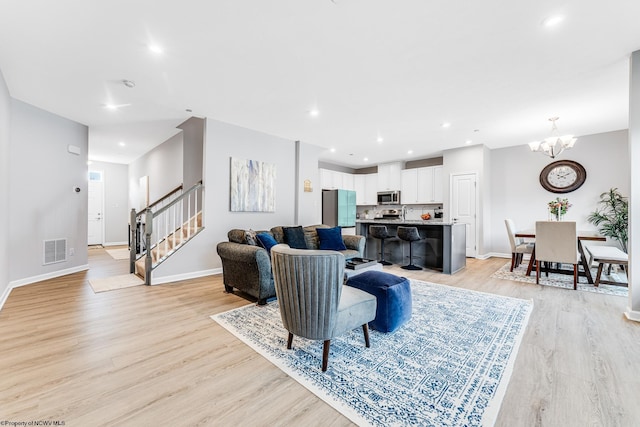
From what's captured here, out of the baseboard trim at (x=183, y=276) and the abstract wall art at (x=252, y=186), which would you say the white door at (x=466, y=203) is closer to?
the abstract wall art at (x=252, y=186)

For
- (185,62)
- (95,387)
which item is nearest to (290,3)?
(185,62)

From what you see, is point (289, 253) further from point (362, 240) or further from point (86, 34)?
point (362, 240)

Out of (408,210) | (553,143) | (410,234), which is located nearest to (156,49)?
(410,234)

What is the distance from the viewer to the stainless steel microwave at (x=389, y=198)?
8.32 m

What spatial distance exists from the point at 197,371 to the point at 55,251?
4.53 m

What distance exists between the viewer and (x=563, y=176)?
604cm

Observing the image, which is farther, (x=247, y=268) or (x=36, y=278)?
(x=36, y=278)

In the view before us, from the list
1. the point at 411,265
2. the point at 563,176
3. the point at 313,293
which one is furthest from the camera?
the point at 563,176

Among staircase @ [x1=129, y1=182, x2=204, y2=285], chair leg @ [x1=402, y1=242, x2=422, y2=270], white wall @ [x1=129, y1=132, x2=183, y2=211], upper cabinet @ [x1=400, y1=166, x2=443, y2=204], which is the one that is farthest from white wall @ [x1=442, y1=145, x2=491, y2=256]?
white wall @ [x1=129, y1=132, x2=183, y2=211]

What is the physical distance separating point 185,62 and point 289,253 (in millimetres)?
2484

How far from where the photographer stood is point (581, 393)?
169 centimetres

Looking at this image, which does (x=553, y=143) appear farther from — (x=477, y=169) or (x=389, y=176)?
(x=389, y=176)

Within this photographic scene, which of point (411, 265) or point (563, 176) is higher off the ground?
point (563, 176)

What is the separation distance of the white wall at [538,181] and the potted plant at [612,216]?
105mm
